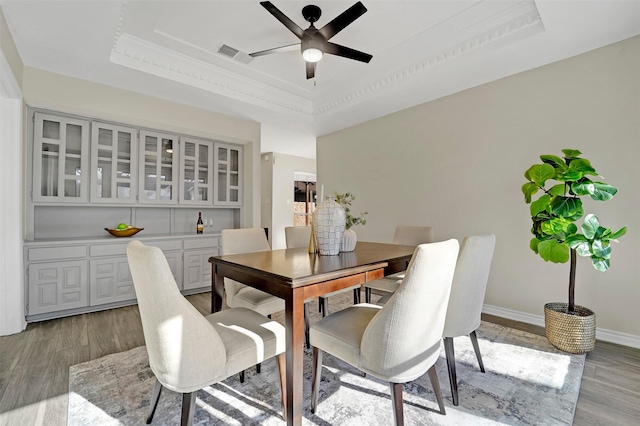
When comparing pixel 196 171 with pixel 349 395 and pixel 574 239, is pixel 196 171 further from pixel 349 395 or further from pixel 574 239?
pixel 574 239

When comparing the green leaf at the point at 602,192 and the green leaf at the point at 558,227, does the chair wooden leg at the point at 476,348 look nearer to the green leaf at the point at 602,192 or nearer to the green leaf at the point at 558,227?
the green leaf at the point at 558,227

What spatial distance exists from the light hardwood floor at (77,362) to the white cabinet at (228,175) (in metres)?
1.90

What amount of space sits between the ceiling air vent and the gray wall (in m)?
2.03

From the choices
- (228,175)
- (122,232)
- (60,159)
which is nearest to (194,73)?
(228,175)

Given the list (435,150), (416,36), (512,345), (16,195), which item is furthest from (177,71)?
(512,345)

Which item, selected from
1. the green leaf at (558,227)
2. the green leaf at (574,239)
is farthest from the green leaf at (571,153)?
the green leaf at (574,239)

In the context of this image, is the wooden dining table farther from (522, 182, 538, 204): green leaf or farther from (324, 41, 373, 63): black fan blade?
(324, 41, 373, 63): black fan blade

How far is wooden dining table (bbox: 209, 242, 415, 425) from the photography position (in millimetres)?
1258

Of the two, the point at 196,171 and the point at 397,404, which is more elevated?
the point at 196,171

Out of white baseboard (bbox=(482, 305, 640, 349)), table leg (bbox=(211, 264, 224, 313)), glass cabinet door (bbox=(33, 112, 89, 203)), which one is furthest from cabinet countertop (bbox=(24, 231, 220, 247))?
white baseboard (bbox=(482, 305, 640, 349))

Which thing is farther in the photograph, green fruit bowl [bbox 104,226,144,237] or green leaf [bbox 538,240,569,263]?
green fruit bowl [bbox 104,226,144,237]

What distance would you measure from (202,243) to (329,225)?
250 cm

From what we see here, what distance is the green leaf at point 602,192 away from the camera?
78.5 inches

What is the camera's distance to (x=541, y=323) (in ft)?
8.90
